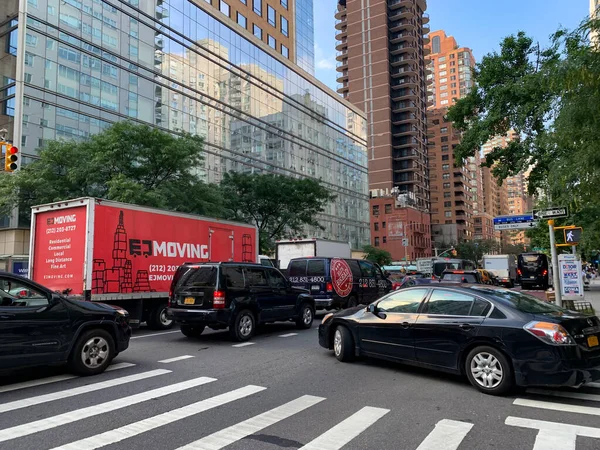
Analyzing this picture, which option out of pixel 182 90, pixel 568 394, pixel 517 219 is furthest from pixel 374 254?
pixel 568 394

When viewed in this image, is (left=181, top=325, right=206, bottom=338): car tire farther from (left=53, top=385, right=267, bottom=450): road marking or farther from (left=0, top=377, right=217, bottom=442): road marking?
(left=53, top=385, right=267, bottom=450): road marking

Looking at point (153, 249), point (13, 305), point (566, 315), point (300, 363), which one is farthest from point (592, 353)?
point (153, 249)

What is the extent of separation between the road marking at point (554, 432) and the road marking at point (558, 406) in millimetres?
592

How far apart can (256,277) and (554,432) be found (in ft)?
24.3

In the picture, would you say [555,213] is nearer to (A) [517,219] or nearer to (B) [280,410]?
(A) [517,219]

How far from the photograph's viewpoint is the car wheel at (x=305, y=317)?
12.4 m

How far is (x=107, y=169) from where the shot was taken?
2284 centimetres

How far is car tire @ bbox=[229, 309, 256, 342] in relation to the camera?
10.2 metres

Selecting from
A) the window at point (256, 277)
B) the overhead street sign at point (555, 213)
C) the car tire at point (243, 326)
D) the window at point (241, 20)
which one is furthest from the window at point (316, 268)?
the window at point (241, 20)

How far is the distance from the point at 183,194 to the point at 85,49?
61.7 ft

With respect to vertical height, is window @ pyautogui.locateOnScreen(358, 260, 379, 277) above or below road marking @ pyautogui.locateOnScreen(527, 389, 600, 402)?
above

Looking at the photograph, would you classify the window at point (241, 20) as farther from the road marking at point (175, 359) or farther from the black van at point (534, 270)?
the road marking at point (175, 359)

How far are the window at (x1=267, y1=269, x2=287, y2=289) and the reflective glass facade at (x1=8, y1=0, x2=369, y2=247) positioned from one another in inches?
1049

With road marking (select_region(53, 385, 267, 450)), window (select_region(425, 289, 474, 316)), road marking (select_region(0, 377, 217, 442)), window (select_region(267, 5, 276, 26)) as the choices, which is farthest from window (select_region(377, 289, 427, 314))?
window (select_region(267, 5, 276, 26))
